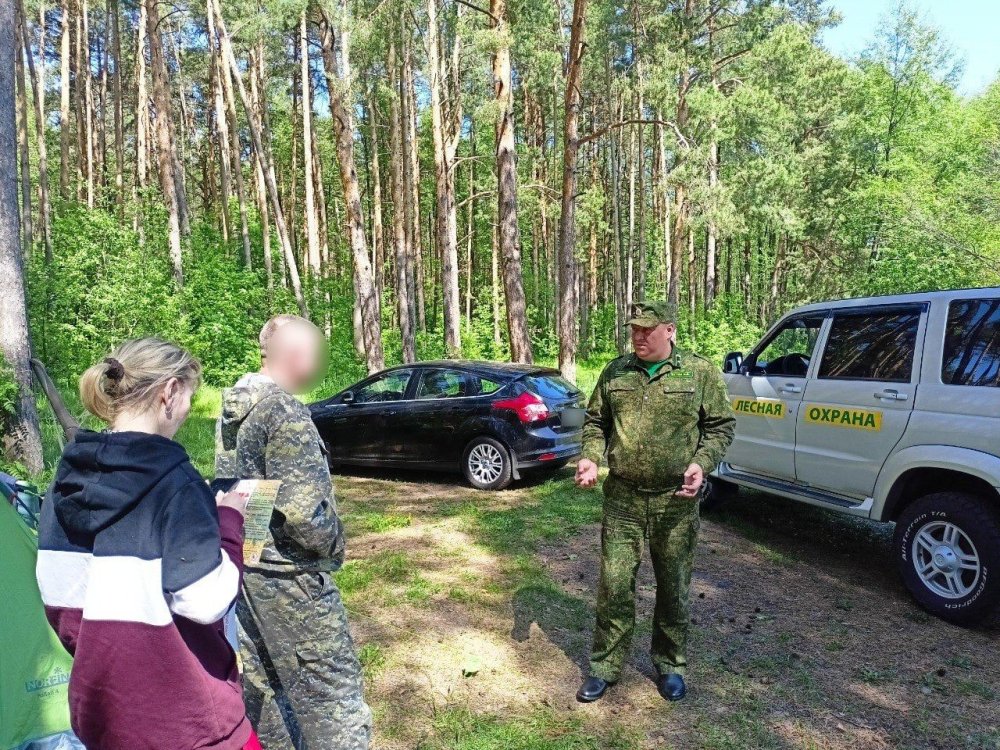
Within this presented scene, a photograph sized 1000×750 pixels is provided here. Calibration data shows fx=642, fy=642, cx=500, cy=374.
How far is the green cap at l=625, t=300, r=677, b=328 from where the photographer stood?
342 centimetres

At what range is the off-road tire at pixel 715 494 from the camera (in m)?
6.87

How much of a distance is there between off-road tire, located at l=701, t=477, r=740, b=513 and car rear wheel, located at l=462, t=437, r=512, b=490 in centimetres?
223

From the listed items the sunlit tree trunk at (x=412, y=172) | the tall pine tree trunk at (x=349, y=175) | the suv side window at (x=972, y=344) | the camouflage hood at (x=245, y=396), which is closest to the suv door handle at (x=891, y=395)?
the suv side window at (x=972, y=344)

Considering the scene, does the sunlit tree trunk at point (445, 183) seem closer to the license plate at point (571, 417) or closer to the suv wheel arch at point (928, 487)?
the license plate at point (571, 417)

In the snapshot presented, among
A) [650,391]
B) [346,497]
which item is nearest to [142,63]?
[346,497]

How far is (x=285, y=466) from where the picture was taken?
2314 millimetres

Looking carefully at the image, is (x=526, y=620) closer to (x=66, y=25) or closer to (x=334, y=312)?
(x=334, y=312)

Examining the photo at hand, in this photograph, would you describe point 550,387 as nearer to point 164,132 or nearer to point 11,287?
point 11,287

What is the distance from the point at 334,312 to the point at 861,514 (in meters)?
16.9

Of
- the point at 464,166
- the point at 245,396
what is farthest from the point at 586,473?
the point at 464,166

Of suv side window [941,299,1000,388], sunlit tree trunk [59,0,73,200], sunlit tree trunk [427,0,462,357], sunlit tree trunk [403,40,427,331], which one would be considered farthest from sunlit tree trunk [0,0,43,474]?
sunlit tree trunk [59,0,73,200]

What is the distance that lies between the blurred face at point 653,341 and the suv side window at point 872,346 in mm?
2478

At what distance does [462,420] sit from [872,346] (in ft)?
14.6

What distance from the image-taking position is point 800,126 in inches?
967
